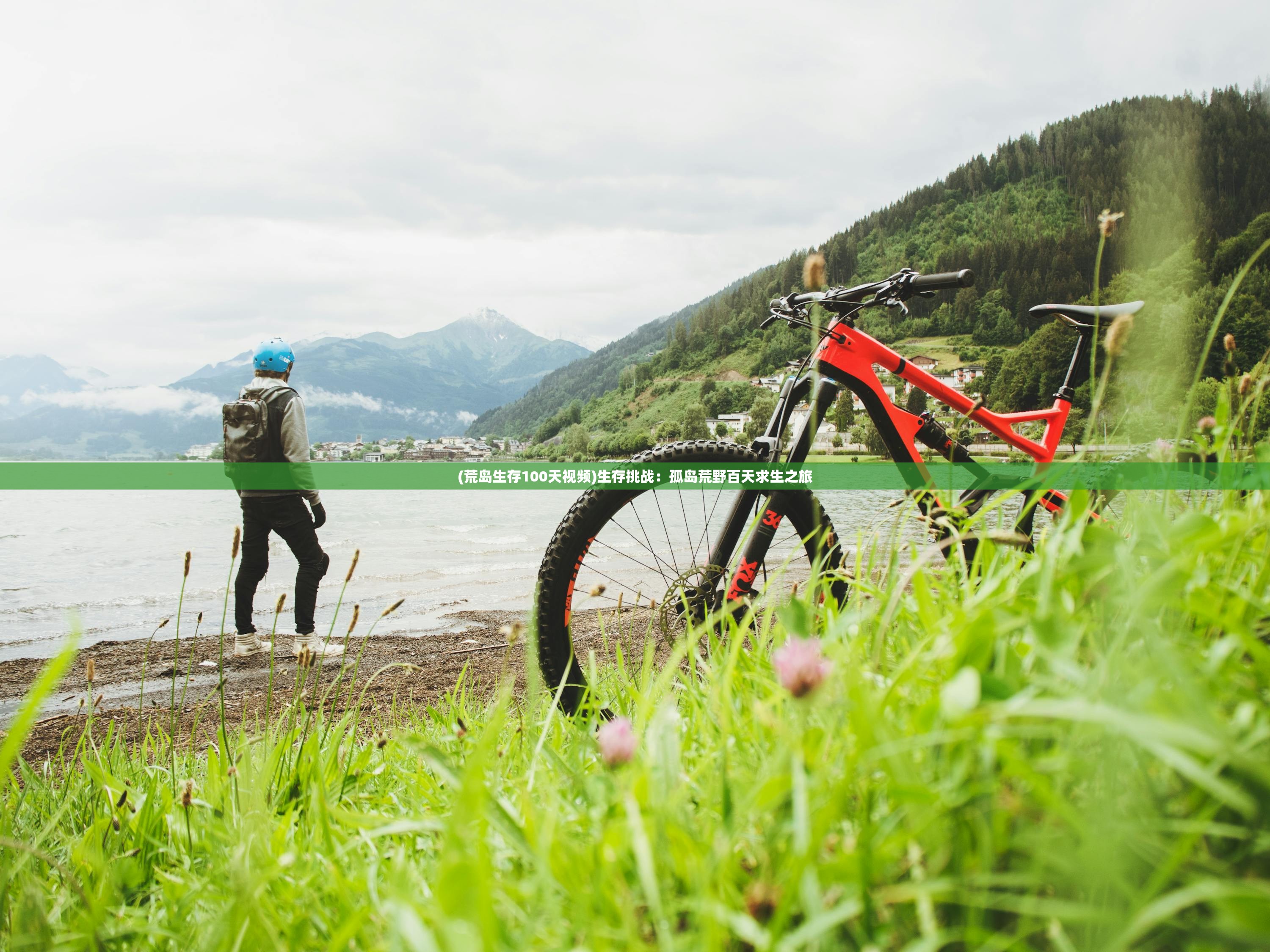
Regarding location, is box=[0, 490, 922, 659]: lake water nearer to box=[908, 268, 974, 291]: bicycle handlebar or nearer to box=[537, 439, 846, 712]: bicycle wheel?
box=[537, 439, 846, 712]: bicycle wheel

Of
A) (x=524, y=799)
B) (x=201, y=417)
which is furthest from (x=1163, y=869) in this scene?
(x=201, y=417)

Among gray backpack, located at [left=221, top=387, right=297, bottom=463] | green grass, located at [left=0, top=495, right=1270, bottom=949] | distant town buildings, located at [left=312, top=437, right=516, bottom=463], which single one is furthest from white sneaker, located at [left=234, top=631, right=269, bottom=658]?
distant town buildings, located at [left=312, top=437, right=516, bottom=463]

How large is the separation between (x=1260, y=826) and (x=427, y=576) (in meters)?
9.66

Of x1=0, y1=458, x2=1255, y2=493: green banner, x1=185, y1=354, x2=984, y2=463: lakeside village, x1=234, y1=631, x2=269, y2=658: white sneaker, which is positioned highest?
x1=185, y1=354, x2=984, y2=463: lakeside village

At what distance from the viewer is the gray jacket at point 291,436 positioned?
6.04 m

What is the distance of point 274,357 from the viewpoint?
20.8 ft

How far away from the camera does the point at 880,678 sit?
0.99 metres

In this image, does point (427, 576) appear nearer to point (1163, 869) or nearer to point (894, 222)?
point (1163, 869)

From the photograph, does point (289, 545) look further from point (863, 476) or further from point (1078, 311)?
point (1078, 311)

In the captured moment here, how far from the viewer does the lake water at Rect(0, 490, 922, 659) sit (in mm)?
6629

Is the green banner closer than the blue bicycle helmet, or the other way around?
the green banner

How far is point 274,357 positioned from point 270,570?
219 inches

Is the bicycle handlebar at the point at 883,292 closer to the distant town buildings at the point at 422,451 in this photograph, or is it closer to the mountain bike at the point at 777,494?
the mountain bike at the point at 777,494

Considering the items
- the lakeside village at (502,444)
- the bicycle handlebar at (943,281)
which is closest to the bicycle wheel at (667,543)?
the lakeside village at (502,444)
